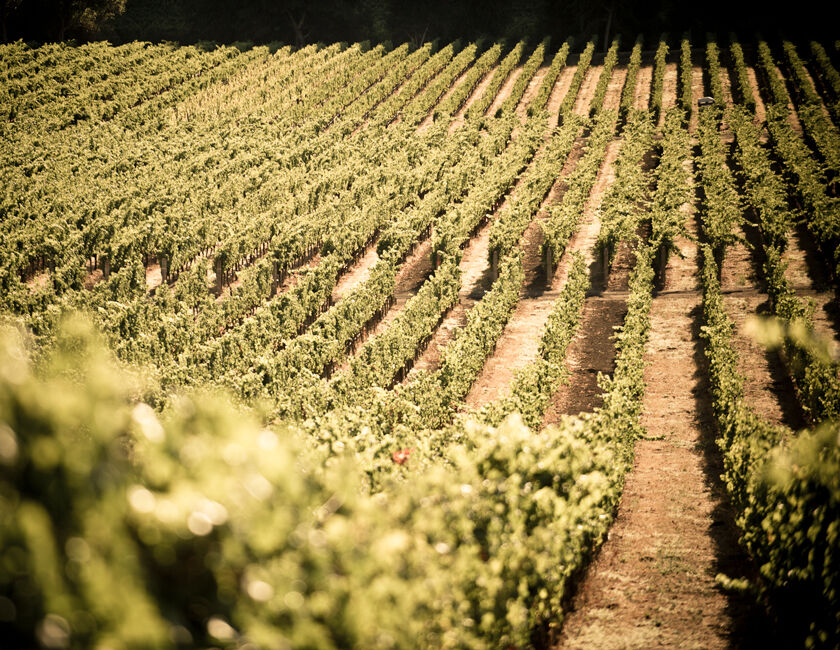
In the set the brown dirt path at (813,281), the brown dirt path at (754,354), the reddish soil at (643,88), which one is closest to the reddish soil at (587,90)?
the reddish soil at (643,88)

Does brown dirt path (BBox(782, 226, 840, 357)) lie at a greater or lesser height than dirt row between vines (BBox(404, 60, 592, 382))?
greater

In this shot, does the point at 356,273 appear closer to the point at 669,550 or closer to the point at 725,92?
the point at 669,550

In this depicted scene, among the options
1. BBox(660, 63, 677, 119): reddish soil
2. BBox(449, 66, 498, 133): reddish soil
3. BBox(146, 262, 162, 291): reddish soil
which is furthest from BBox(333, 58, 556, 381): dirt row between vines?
BBox(660, 63, 677, 119): reddish soil

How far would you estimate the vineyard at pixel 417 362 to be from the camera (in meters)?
3.49

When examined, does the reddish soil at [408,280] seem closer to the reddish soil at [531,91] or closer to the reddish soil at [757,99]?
the reddish soil at [531,91]

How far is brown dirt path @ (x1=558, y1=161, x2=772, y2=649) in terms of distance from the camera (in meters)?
8.12

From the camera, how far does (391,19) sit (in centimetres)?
7494

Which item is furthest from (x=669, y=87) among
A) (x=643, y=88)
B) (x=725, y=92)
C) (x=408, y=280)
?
(x=408, y=280)

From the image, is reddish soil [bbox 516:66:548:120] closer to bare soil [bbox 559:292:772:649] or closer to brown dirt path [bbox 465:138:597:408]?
brown dirt path [bbox 465:138:597:408]

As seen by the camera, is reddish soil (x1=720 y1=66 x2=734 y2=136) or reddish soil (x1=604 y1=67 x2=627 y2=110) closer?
reddish soil (x1=720 y1=66 x2=734 y2=136)

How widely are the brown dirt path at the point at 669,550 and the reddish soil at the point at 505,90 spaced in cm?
3376

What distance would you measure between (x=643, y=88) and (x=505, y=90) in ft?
33.0

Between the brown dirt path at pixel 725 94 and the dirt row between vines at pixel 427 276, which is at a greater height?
the brown dirt path at pixel 725 94

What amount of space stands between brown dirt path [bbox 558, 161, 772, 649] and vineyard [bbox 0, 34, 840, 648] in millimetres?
60
